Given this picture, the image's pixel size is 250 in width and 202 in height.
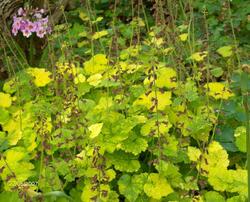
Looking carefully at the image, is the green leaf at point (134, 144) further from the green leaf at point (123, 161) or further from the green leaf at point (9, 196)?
the green leaf at point (9, 196)

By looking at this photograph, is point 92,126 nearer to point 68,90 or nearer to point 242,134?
point 68,90

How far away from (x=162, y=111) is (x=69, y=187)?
50 cm

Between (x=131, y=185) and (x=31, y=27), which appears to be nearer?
(x=131, y=185)

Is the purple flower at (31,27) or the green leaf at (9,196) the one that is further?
the purple flower at (31,27)

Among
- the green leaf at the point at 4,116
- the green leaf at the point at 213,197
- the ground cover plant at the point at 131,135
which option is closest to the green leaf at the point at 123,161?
the ground cover plant at the point at 131,135

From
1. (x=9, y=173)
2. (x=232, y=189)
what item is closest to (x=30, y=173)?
(x=9, y=173)

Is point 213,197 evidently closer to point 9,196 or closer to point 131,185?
point 131,185

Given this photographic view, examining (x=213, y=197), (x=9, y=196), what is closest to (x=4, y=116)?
(x=9, y=196)

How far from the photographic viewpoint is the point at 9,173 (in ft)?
6.67

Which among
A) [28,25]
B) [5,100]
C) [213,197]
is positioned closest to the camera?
[213,197]

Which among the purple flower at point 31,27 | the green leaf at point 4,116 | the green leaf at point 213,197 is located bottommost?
the green leaf at point 213,197

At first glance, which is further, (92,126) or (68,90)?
(68,90)

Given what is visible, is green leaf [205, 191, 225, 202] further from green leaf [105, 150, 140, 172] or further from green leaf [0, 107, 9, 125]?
green leaf [0, 107, 9, 125]

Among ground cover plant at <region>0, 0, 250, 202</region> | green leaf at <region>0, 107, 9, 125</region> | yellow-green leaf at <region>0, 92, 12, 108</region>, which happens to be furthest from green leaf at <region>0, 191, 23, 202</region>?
yellow-green leaf at <region>0, 92, 12, 108</region>
